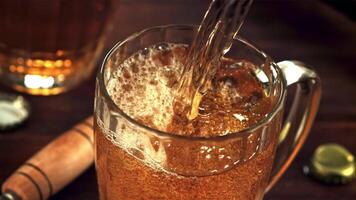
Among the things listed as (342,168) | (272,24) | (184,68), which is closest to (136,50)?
(184,68)

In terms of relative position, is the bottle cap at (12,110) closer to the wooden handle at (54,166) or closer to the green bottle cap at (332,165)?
the wooden handle at (54,166)

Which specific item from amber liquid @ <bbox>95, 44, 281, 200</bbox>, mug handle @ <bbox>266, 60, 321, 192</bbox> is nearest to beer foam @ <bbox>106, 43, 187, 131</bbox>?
amber liquid @ <bbox>95, 44, 281, 200</bbox>

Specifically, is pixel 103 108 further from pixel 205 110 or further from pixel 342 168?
pixel 342 168

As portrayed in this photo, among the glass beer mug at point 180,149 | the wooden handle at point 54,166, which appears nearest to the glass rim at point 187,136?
the glass beer mug at point 180,149

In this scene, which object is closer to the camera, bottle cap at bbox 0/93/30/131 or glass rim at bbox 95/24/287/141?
glass rim at bbox 95/24/287/141

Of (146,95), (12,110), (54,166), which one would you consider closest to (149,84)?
(146,95)

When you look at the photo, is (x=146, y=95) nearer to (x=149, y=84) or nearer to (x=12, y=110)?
(x=149, y=84)

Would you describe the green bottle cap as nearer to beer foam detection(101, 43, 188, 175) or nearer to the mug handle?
the mug handle

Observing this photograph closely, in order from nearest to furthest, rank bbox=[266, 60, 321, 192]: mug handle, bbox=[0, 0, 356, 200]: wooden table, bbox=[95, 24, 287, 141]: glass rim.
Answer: bbox=[95, 24, 287, 141]: glass rim < bbox=[266, 60, 321, 192]: mug handle < bbox=[0, 0, 356, 200]: wooden table
